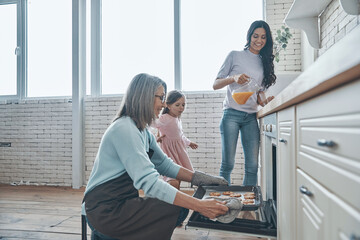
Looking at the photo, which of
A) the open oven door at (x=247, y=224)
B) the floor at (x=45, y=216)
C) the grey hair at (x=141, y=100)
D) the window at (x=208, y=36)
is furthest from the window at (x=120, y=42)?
the open oven door at (x=247, y=224)

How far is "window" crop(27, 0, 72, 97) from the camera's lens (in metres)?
4.00

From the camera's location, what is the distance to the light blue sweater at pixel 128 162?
4.00ft

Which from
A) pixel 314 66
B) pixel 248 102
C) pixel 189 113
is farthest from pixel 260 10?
pixel 314 66

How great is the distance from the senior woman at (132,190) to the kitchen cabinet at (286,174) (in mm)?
249

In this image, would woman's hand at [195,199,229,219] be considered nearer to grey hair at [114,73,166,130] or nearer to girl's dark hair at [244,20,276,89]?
grey hair at [114,73,166,130]

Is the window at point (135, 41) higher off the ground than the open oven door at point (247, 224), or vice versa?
the window at point (135, 41)

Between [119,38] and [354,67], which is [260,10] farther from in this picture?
[354,67]

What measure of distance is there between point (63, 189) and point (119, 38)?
2099mm

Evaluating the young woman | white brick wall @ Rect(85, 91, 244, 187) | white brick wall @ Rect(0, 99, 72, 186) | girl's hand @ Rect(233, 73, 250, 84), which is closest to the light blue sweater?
girl's hand @ Rect(233, 73, 250, 84)

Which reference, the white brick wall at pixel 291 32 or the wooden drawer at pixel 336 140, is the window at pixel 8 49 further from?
the wooden drawer at pixel 336 140

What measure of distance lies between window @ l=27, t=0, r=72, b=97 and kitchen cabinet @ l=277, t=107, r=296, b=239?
11.2ft

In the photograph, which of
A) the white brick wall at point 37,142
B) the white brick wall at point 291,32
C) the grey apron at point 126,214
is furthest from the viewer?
the white brick wall at point 37,142

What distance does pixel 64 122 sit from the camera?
12.7ft

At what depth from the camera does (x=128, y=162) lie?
1.26 meters
